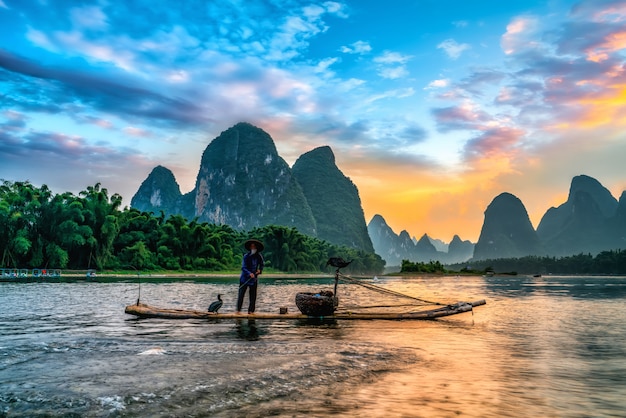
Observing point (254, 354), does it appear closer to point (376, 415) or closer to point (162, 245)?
point (376, 415)

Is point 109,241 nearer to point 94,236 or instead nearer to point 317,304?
point 94,236

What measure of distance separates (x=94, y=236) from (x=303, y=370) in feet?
200

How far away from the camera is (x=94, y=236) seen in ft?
201

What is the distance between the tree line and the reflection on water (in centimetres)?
4639

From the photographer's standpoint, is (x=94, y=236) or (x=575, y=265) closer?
(x=94, y=236)

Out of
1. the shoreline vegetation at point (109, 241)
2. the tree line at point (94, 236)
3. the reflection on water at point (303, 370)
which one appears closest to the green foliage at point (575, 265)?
the shoreline vegetation at point (109, 241)

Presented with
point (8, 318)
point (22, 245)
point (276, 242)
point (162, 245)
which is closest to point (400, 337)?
point (8, 318)

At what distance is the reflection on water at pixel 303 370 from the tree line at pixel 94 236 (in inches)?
1826

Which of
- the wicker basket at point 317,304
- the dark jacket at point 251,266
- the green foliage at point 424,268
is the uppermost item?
the dark jacket at point 251,266

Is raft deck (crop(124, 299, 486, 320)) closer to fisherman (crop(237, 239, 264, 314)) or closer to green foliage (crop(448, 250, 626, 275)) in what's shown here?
fisherman (crop(237, 239, 264, 314))

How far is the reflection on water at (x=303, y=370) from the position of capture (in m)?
5.67

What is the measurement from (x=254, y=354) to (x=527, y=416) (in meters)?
5.18

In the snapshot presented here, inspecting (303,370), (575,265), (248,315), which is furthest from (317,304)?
(575,265)

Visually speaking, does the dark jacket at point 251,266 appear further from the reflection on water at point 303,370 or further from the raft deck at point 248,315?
the reflection on water at point 303,370
